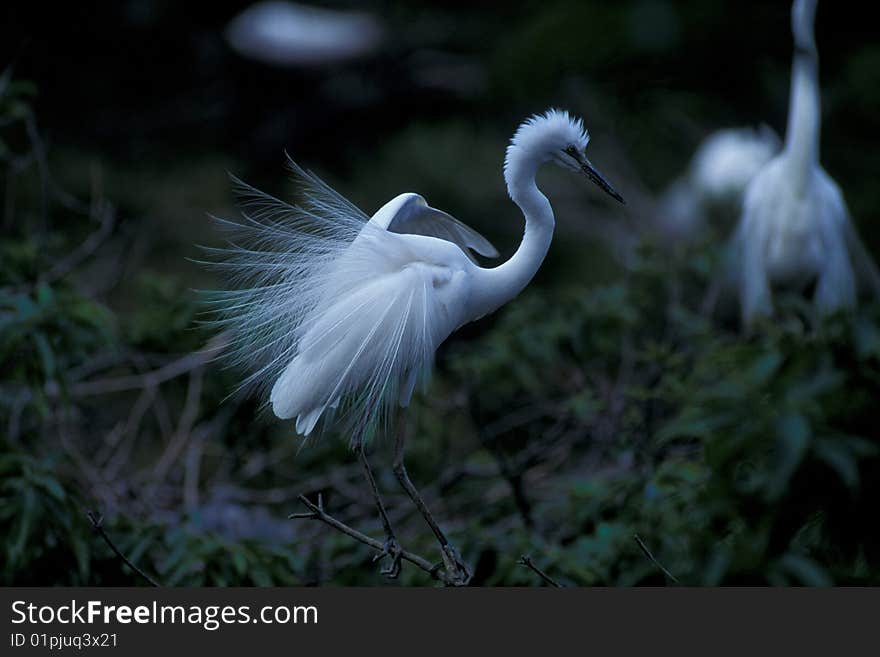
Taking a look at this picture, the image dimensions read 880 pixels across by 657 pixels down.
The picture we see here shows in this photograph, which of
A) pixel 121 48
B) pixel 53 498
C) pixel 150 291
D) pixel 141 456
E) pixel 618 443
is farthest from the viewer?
pixel 121 48

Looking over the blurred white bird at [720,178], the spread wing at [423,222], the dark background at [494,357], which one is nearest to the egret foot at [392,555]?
the dark background at [494,357]

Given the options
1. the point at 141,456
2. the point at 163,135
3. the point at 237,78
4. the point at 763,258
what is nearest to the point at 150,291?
the point at 141,456

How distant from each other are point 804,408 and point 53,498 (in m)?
1.58

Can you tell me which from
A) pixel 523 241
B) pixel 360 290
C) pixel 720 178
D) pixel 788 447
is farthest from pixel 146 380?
pixel 720 178

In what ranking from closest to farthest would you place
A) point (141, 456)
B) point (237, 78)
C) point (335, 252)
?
point (335, 252) → point (141, 456) → point (237, 78)

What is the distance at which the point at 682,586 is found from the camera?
5.50ft

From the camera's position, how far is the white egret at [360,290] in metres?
1.96

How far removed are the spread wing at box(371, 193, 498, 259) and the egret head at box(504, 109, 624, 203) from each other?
0.24 m

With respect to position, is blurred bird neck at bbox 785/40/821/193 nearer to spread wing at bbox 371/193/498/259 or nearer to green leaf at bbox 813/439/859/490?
spread wing at bbox 371/193/498/259

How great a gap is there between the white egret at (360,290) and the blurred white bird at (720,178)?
3.83 meters

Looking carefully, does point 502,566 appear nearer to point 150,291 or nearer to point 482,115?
point 150,291

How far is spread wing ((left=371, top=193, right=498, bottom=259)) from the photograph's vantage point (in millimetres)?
2094

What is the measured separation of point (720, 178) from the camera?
616cm

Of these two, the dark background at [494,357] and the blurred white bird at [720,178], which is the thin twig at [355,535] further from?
the blurred white bird at [720,178]
